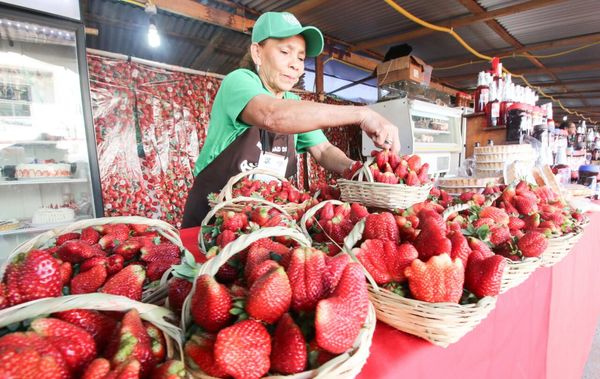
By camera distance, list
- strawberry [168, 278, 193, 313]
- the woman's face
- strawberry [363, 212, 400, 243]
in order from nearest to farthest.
A: 1. strawberry [168, 278, 193, 313]
2. strawberry [363, 212, 400, 243]
3. the woman's face

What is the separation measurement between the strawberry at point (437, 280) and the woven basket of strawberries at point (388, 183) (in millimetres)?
558

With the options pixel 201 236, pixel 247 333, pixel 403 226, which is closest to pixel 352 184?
pixel 403 226

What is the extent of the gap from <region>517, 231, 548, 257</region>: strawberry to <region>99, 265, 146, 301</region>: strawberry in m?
1.10

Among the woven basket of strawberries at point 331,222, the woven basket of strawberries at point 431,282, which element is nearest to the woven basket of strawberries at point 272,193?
the woven basket of strawberries at point 331,222

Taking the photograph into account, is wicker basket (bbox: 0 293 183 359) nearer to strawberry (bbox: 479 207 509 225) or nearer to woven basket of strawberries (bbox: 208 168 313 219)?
woven basket of strawberries (bbox: 208 168 313 219)

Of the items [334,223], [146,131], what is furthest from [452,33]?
[334,223]

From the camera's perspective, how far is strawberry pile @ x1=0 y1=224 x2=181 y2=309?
1.69 ft

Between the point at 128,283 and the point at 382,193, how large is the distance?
3.02 feet

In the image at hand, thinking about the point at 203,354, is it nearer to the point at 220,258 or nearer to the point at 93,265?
the point at 220,258

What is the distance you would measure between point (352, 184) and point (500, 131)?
9.16 ft

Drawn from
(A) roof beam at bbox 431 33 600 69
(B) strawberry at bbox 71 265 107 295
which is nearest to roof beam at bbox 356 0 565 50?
(A) roof beam at bbox 431 33 600 69

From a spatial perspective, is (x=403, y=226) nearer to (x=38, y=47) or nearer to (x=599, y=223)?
(x=599, y=223)

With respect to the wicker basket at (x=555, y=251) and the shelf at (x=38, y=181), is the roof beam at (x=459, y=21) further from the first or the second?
the shelf at (x=38, y=181)

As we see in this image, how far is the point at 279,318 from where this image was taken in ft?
1.69
